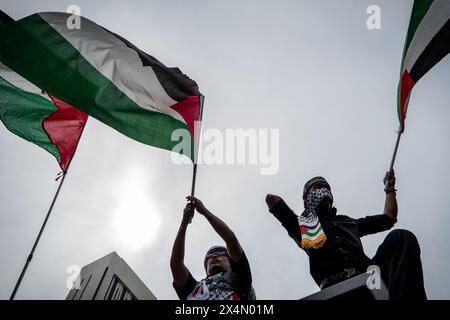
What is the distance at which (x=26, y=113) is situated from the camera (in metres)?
Answer: 5.73

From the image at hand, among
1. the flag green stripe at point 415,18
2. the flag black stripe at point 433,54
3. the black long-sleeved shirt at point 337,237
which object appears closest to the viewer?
the black long-sleeved shirt at point 337,237

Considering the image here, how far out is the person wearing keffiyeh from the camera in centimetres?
267

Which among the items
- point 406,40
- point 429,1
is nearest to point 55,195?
point 406,40

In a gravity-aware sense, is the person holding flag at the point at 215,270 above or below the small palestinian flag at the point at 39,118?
below

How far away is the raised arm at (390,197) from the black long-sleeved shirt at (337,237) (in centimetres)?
7

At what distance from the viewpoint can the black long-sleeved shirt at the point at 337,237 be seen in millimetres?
3232

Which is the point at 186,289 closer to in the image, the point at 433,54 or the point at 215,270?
the point at 215,270

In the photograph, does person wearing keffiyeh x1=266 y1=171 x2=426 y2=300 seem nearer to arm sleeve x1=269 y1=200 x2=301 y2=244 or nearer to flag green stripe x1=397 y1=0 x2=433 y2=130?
arm sleeve x1=269 y1=200 x2=301 y2=244

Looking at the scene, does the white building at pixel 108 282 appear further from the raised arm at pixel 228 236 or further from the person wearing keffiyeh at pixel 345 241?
the person wearing keffiyeh at pixel 345 241

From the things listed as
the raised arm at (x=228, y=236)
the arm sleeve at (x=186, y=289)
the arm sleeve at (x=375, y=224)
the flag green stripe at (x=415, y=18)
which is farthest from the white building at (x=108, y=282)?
the flag green stripe at (x=415, y=18)

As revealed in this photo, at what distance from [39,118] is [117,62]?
1491 mm
